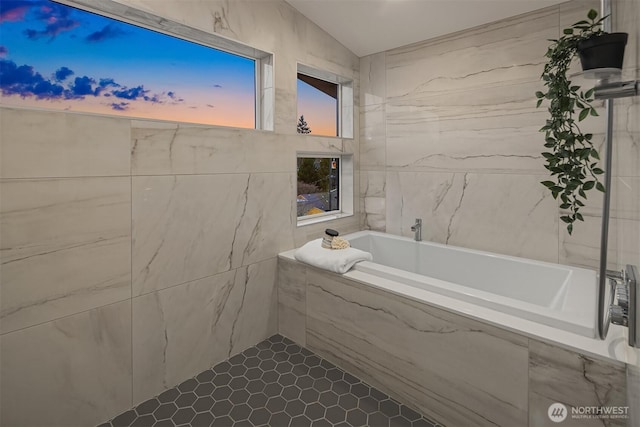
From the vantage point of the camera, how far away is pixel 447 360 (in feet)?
5.53

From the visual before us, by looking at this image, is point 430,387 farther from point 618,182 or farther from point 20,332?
point 20,332

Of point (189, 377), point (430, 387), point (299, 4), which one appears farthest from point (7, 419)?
point (299, 4)

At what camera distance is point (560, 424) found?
136 cm

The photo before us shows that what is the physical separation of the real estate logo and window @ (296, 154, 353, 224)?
2077 mm

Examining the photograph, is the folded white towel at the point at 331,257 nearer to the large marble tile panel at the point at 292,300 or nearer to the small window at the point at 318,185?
the large marble tile panel at the point at 292,300

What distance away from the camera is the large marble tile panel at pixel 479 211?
235cm

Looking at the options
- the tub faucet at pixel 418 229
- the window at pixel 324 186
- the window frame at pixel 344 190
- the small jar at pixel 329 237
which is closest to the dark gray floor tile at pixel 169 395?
the small jar at pixel 329 237

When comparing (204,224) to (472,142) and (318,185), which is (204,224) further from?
(472,142)

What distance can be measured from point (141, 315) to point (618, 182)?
2511mm

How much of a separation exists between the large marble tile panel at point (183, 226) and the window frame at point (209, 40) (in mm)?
369

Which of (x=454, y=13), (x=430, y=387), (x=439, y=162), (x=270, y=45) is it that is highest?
(x=454, y=13)

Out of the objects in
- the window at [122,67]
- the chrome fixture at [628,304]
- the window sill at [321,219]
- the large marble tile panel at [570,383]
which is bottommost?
the large marble tile panel at [570,383]

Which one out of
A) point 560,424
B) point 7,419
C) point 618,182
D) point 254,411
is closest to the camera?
point 560,424

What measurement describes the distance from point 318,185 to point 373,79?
1096 millimetres
